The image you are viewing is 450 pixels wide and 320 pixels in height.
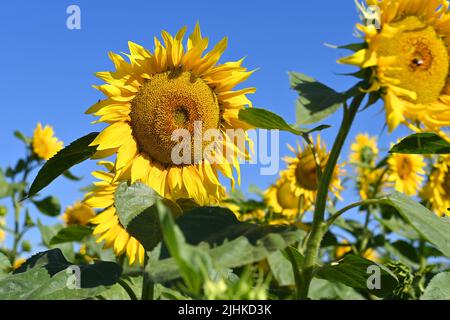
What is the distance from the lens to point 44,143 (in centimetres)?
663

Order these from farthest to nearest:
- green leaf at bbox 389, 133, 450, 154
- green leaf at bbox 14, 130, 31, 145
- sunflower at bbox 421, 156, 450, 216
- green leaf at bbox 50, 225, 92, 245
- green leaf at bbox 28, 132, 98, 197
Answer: green leaf at bbox 14, 130, 31, 145, sunflower at bbox 421, 156, 450, 216, green leaf at bbox 50, 225, 92, 245, green leaf at bbox 28, 132, 98, 197, green leaf at bbox 389, 133, 450, 154

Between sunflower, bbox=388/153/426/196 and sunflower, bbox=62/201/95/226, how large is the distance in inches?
116

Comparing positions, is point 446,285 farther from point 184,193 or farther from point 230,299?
point 230,299

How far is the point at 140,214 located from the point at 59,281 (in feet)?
1.03

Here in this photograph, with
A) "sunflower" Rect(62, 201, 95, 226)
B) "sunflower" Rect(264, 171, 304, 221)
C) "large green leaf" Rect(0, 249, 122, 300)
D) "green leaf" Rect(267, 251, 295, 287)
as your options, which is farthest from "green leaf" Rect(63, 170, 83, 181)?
"large green leaf" Rect(0, 249, 122, 300)

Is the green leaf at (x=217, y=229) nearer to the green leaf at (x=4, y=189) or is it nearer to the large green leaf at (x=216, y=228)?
the large green leaf at (x=216, y=228)

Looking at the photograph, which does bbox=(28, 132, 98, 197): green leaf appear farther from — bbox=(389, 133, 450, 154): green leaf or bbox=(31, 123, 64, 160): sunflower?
bbox=(31, 123, 64, 160): sunflower

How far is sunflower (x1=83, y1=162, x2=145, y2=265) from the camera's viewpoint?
2902mm

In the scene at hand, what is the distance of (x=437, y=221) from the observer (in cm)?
173

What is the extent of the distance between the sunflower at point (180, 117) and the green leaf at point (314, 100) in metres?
0.68

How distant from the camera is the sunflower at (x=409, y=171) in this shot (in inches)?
204

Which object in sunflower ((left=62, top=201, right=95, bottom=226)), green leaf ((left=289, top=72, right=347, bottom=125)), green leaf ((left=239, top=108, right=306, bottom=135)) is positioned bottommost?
sunflower ((left=62, top=201, right=95, bottom=226))

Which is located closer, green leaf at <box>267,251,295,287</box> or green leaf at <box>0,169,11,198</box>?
green leaf at <box>267,251,295,287</box>

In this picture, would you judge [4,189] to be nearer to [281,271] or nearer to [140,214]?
[281,271]
